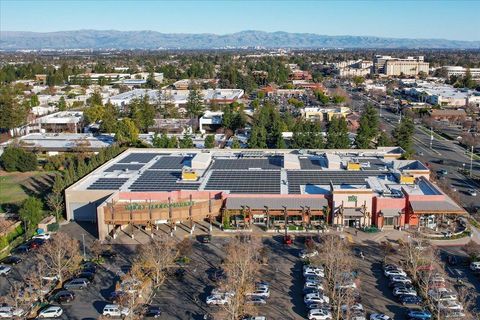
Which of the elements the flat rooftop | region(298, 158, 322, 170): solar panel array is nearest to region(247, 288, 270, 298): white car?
the flat rooftop

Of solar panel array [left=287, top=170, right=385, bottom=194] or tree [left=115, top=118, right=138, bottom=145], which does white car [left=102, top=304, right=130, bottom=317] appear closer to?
solar panel array [left=287, top=170, right=385, bottom=194]

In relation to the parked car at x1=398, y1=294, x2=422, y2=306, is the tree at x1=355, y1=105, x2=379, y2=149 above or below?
above

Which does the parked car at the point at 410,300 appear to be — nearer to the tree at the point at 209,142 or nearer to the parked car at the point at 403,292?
the parked car at the point at 403,292

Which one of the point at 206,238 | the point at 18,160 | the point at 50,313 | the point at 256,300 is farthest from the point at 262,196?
the point at 18,160

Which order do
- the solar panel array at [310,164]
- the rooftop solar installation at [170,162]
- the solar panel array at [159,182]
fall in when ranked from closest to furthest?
the solar panel array at [159,182] → the solar panel array at [310,164] → the rooftop solar installation at [170,162]

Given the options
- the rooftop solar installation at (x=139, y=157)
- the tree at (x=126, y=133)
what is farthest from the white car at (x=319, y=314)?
the tree at (x=126, y=133)

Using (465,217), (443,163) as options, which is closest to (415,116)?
(443,163)
